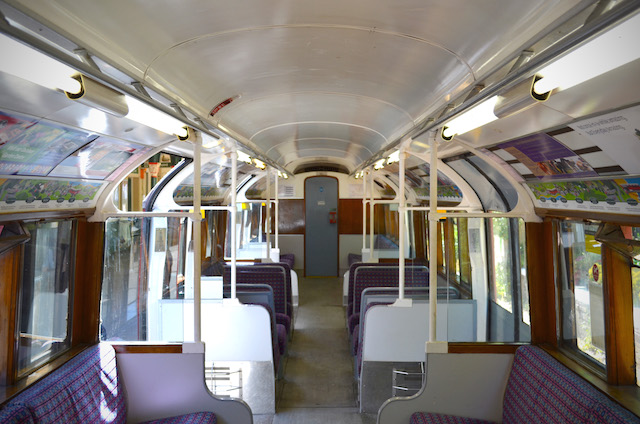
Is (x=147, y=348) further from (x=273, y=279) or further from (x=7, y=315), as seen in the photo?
(x=273, y=279)

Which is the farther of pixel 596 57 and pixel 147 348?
pixel 147 348

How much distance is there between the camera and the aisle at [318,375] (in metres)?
4.71

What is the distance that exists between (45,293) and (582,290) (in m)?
3.77

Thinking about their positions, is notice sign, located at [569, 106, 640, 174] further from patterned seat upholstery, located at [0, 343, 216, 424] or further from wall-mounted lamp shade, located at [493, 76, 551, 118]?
patterned seat upholstery, located at [0, 343, 216, 424]

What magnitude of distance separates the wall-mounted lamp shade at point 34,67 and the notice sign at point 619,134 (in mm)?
2330

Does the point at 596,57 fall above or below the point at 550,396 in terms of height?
above

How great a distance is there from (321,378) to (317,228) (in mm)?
6888

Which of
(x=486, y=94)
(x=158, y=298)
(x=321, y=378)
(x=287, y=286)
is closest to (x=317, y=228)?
(x=287, y=286)

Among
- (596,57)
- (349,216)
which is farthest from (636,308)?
(349,216)

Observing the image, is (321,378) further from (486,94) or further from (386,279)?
(486,94)

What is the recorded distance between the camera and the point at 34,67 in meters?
1.75

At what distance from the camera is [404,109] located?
4.13 m

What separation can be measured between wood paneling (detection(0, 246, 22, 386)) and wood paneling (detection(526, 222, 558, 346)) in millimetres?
3648

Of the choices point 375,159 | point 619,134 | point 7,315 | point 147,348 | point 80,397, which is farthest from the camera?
point 375,159
